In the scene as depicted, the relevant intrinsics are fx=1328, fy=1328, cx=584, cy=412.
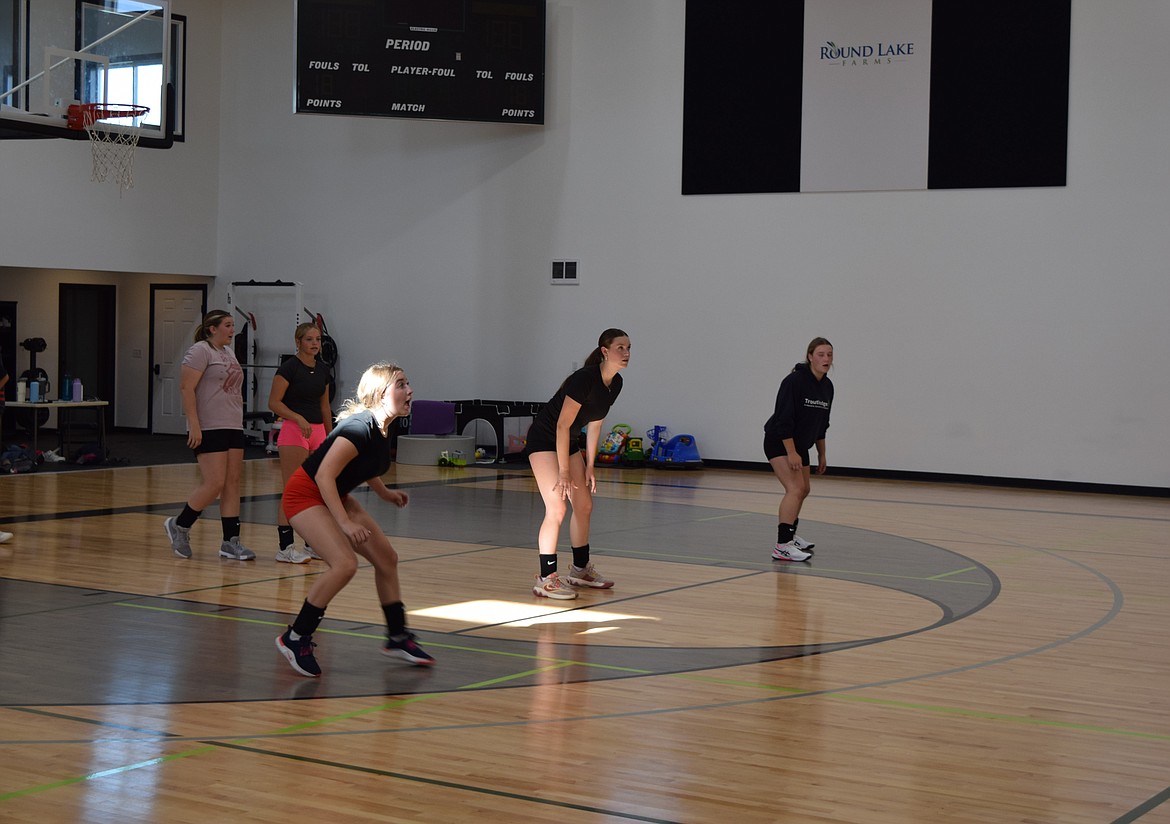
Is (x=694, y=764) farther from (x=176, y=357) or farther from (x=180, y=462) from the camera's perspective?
(x=176, y=357)

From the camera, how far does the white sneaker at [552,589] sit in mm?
8203

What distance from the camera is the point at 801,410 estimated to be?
995 centimetres

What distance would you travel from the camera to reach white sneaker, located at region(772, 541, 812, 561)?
10008mm

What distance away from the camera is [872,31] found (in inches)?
665

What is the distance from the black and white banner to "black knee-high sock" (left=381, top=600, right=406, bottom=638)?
12.1 metres

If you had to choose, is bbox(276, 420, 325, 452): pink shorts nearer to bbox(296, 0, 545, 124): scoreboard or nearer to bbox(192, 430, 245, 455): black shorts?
bbox(192, 430, 245, 455): black shorts

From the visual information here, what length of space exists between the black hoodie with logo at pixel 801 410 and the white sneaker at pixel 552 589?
2432mm

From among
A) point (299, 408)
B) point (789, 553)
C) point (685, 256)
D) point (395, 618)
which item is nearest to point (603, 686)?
point (395, 618)

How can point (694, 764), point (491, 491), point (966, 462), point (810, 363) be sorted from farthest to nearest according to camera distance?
point (966, 462) → point (491, 491) → point (810, 363) → point (694, 764)

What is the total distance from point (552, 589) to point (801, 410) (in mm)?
2712

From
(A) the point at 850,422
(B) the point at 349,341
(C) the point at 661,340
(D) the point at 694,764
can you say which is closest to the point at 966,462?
(A) the point at 850,422

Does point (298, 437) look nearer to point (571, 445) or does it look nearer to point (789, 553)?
point (571, 445)

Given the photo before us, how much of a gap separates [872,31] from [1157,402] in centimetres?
578

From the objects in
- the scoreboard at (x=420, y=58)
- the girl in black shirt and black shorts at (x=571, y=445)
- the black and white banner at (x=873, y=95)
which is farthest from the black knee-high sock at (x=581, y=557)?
the scoreboard at (x=420, y=58)
